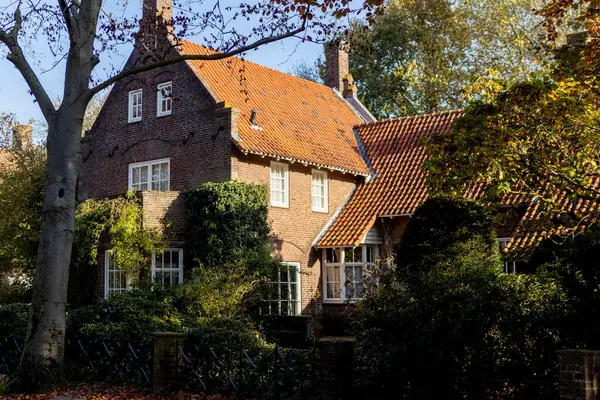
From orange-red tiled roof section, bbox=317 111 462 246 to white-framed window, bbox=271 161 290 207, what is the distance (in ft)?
7.03

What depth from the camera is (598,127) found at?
12.3m

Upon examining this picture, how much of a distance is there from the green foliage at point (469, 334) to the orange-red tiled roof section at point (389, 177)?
520 inches

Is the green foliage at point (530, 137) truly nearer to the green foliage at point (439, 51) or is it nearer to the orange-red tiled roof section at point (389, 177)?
the orange-red tiled roof section at point (389, 177)

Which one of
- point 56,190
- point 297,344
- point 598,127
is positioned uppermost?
point 598,127

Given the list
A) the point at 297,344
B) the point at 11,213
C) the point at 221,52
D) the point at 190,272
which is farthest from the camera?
the point at 11,213

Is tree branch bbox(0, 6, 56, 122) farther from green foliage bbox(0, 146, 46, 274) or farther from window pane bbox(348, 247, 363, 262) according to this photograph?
green foliage bbox(0, 146, 46, 274)

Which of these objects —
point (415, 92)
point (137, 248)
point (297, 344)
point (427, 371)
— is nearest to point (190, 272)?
point (137, 248)

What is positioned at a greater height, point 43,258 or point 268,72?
point 268,72

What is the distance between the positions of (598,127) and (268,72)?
17954 mm

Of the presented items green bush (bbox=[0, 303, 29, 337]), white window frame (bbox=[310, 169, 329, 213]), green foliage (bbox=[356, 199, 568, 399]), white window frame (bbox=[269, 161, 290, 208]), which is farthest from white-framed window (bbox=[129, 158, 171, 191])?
green foliage (bbox=[356, 199, 568, 399])

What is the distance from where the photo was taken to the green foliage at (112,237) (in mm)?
20609

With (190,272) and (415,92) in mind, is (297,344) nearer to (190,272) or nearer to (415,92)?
(190,272)

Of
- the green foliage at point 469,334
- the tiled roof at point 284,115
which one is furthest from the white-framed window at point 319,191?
the green foliage at point 469,334

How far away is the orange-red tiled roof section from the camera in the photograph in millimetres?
24558
